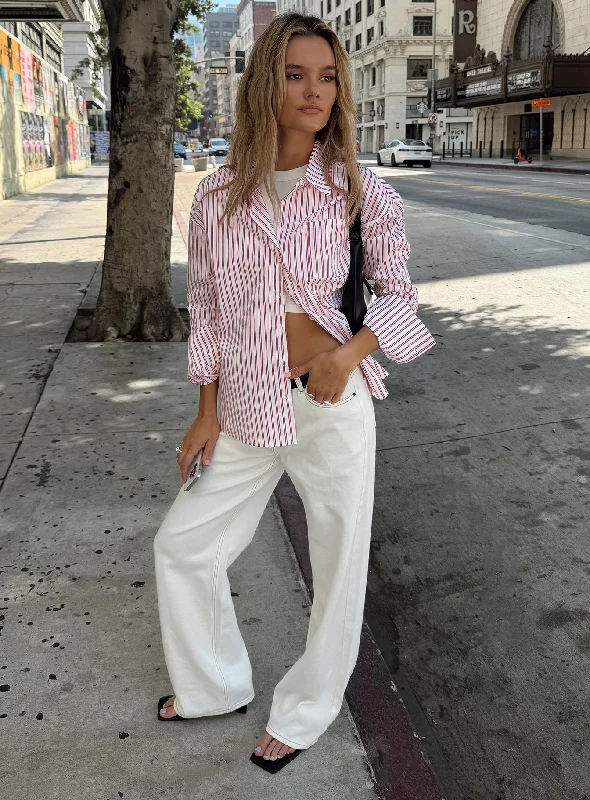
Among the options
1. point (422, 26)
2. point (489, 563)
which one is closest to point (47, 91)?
point (489, 563)

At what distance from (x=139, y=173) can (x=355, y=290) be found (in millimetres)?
4885

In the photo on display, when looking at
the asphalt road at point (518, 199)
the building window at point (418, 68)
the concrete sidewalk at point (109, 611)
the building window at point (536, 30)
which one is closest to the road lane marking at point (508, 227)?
the asphalt road at point (518, 199)

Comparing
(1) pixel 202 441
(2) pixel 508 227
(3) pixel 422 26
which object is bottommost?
(2) pixel 508 227

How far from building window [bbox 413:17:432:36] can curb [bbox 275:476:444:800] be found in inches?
3039

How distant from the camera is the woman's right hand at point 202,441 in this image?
216cm

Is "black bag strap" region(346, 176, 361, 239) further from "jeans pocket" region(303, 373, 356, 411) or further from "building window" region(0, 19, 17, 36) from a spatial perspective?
"building window" region(0, 19, 17, 36)

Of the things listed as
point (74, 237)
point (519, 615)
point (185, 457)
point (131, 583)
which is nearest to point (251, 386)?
point (185, 457)

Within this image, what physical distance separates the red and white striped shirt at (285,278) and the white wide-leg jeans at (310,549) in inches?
3.3

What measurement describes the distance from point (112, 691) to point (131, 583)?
67cm

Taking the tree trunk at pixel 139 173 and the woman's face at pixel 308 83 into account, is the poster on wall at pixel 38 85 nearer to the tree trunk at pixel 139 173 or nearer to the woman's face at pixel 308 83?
the tree trunk at pixel 139 173

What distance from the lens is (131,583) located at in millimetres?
3180

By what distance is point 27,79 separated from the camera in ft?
83.6

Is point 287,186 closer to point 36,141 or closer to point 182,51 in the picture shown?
point 36,141

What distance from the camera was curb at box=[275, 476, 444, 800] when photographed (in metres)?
2.23
